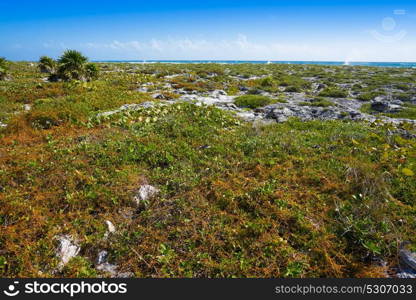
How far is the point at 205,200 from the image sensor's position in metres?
6.79

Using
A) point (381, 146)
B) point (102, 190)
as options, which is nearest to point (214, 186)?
point (102, 190)

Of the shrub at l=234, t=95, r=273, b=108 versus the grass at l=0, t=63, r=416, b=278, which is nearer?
the grass at l=0, t=63, r=416, b=278

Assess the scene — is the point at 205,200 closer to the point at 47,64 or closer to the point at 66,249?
the point at 66,249

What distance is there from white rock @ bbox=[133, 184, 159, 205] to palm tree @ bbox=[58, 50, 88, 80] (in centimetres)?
2103

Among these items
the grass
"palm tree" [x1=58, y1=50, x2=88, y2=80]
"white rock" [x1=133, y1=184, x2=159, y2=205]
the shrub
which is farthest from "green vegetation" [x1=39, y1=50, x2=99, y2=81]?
"white rock" [x1=133, y1=184, x2=159, y2=205]

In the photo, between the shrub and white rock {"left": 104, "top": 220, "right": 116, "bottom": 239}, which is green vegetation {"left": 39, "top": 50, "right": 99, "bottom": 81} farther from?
white rock {"left": 104, "top": 220, "right": 116, "bottom": 239}

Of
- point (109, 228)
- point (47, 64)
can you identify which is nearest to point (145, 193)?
point (109, 228)

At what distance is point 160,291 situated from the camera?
4.33 m

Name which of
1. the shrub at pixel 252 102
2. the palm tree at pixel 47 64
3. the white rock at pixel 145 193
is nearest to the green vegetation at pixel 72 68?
the palm tree at pixel 47 64

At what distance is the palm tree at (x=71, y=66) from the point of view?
22.9m

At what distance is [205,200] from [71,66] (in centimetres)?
2333

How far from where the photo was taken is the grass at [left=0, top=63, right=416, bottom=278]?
4.99 m

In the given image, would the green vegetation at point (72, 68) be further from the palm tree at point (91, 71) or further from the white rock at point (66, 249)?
the white rock at point (66, 249)

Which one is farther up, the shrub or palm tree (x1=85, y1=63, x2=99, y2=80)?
palm tree (x1=85, y1=63, x2=99, y2=80)
